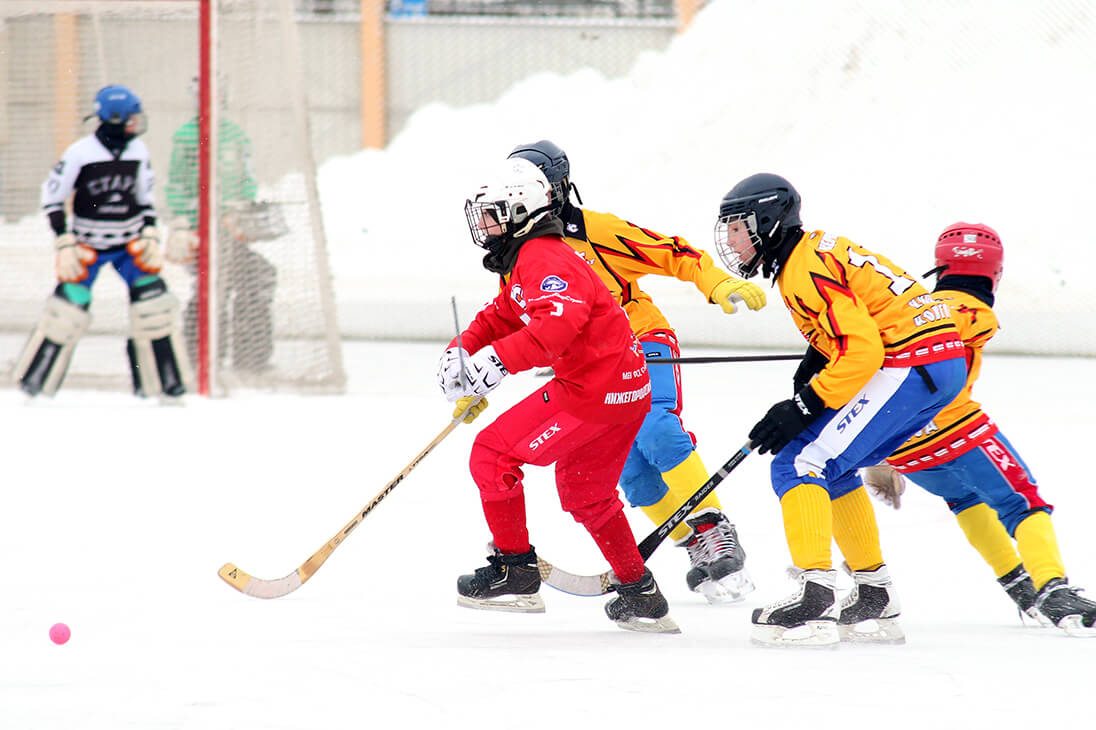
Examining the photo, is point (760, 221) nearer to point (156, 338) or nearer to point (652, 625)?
point (652, 625)

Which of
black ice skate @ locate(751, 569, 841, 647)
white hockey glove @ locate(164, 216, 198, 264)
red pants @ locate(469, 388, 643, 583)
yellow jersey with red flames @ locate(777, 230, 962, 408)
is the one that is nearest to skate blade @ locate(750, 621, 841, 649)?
black ice skate @ locate(751, 569, 841, 647)

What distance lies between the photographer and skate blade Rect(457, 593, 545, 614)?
3.25m

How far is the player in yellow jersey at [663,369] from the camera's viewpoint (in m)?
3.65

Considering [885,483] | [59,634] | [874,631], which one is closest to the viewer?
[59,634]

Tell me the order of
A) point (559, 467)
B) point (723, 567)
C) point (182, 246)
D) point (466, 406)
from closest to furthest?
1. point (559, 467)
2. point (466, 406)
3. point (723, 567)
4. point (182, 246)

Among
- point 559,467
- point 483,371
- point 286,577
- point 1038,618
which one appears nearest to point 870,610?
point 1038,618

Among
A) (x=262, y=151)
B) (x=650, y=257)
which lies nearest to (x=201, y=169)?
(x=262, y=151)

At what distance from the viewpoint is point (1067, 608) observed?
3.17 metres

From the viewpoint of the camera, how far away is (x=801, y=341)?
966cm

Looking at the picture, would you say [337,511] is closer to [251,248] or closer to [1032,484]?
[1032,484]

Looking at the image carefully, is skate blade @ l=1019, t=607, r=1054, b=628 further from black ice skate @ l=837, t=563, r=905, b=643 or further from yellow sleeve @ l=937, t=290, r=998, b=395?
yellow sleeve @ l=937, t=290, r=998, b=395

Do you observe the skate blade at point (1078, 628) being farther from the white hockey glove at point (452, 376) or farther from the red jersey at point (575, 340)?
the white hockey glove at point (452, 376)

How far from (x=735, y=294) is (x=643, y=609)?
0.94 m

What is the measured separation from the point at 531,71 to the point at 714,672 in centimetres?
1093
